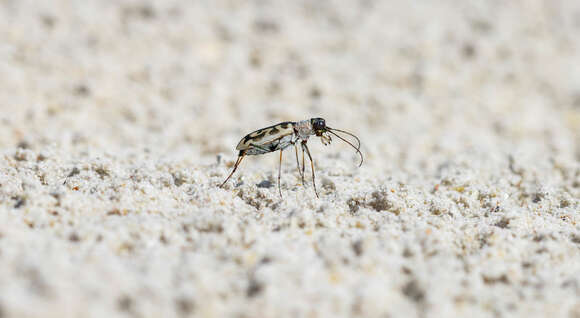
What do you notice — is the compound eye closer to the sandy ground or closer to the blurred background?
the sandy ground

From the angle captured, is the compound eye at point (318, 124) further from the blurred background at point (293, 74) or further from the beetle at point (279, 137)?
the blurred background at point (293, 74)

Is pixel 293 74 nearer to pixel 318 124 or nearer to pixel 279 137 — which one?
pixel 318 124

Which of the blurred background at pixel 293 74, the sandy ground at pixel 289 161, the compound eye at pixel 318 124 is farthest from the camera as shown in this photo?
the blurred background at pixel 293 74

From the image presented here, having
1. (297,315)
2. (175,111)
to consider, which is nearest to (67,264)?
(297,315)

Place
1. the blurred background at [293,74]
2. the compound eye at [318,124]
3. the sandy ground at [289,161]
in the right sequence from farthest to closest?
the blurred background at [293,74] < the compound eye at [318,124] < the sandy ground at [289,161]

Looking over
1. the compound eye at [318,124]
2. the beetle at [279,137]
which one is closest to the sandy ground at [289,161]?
the beetle at [279,137]

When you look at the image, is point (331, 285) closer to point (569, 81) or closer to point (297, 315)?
point (297, 315)

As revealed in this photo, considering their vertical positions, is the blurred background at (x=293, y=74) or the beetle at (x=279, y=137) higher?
the blurred background at (x=293, y=74)
